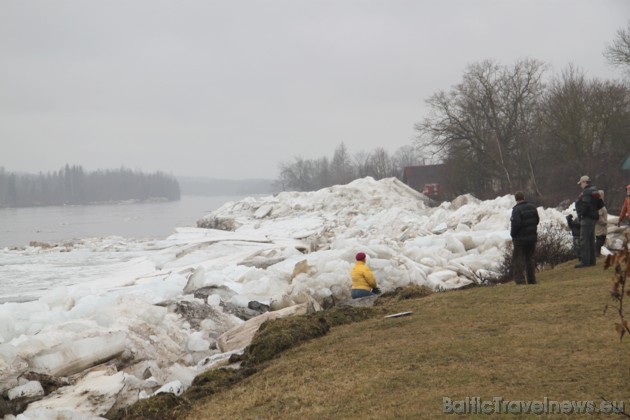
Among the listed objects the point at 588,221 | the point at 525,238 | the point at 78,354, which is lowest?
the point at 78,354

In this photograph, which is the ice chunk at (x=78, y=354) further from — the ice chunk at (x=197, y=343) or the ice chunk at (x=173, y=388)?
the ice chunk at (x=173, y=388)

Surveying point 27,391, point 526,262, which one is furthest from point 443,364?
point 526,262

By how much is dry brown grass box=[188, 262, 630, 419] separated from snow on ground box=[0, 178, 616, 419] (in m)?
1.45

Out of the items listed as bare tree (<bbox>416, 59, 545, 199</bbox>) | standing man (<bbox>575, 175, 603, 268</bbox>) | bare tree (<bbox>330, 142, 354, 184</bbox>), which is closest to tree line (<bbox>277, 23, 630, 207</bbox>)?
bare tree (<bbox>416, 59, 545, 199</bbox>)

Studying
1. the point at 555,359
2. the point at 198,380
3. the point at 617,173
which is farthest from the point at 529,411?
the point at 617,173

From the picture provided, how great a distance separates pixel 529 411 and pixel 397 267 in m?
8.98

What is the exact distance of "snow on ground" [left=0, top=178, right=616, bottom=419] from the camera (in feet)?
21.4

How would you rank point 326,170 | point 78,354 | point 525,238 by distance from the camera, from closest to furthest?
point 78,354 < point 525,238 < point 326,170

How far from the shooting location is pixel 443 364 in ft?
16.2

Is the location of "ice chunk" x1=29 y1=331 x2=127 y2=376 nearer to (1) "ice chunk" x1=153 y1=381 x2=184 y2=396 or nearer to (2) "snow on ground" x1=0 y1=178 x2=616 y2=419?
(2) "snow on ground" x1=0 y1=178 x2=616 y2=419

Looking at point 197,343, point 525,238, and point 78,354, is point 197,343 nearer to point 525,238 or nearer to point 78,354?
point 78,354

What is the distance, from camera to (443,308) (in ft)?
24.2

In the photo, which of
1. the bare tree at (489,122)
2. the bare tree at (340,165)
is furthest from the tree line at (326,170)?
the bare tree at (489,122)

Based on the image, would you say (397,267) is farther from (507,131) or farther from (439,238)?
(507,131)
